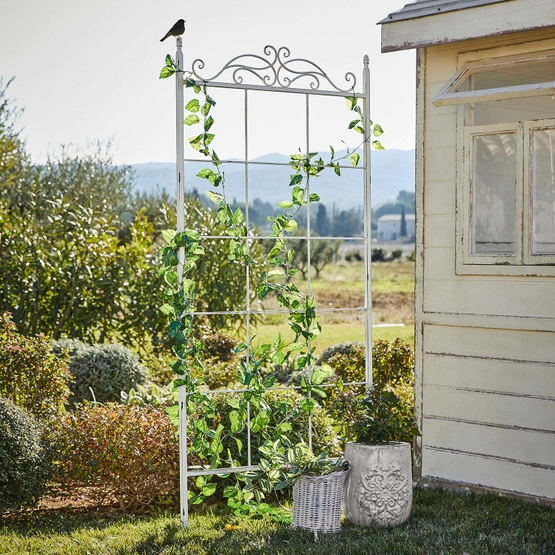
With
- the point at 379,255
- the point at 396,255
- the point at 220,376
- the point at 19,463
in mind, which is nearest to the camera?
the point at 19,463

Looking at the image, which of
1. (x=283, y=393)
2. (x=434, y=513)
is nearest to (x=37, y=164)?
(x=283, y=393)

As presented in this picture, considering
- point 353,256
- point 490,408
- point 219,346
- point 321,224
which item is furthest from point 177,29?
point 321,224

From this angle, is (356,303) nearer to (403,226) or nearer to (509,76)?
(403,226)

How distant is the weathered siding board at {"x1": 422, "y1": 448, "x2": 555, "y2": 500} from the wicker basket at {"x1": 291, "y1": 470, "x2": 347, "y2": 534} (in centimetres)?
109

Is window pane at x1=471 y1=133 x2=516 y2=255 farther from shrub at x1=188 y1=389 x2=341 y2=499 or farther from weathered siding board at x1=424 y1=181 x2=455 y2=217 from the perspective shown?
shrub at x1=188 y1=389 x2=341 y2=499

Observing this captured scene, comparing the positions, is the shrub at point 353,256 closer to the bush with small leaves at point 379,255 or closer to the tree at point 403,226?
the bush with small leaves at point 379,255

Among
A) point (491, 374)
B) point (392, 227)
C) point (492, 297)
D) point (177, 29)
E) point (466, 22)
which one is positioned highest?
point (392, 227)

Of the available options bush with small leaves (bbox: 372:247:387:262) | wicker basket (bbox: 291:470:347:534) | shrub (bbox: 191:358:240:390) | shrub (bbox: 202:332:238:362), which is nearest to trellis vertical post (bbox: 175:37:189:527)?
wicker basket (bbox: 291:470:347:534)

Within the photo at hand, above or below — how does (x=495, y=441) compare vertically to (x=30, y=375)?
below

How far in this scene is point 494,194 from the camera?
4.86 metres

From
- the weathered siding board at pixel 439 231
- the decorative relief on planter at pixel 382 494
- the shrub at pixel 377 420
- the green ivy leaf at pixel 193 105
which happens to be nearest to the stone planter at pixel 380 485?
the decorative relief on planter at pixel 382 494

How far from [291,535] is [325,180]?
4608 cm

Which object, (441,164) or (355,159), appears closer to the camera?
(355,159)

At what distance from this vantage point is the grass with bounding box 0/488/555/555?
3881 millimetres
